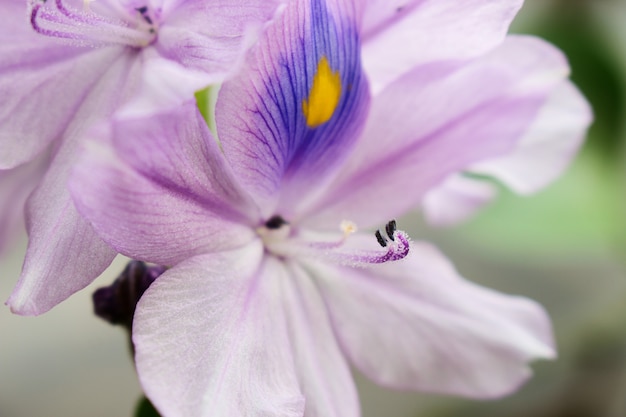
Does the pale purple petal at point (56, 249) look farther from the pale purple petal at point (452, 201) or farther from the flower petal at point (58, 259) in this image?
the pale purple petal at point (452, 201)

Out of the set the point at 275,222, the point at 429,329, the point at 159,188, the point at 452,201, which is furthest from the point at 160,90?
the point at 452,201

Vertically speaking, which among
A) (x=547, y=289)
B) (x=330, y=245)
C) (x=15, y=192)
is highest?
(x=330, y=245)

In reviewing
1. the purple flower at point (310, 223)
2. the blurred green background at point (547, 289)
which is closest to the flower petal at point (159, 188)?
the purple flower at point (310, 223)

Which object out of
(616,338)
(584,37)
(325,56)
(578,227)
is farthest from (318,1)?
(616,338)

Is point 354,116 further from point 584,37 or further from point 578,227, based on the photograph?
point 584,37

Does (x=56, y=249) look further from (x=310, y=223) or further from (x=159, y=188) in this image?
(x=310, y=223)

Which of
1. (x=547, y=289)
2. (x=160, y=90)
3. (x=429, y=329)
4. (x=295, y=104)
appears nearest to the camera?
(x=160, y=90)
